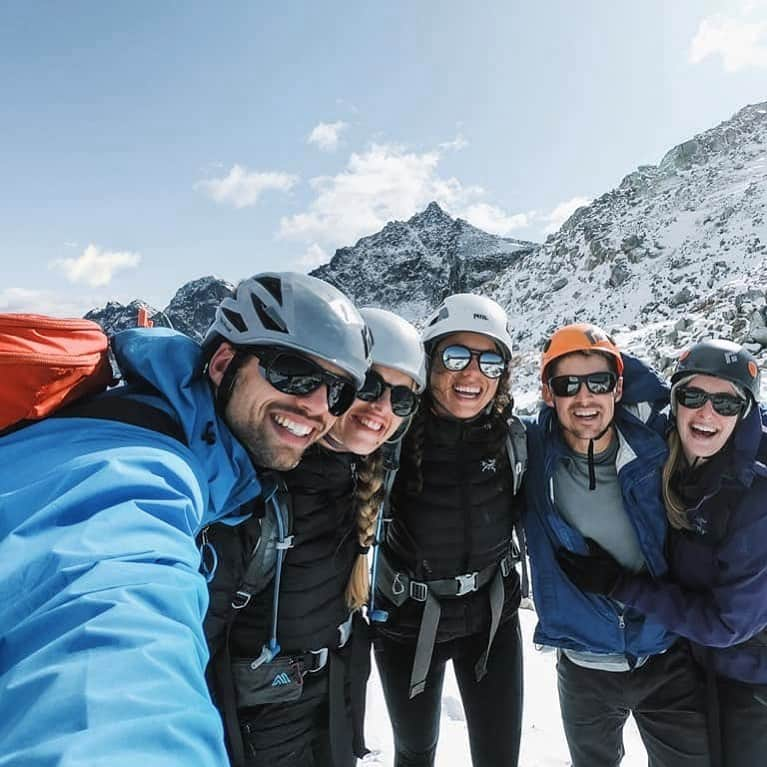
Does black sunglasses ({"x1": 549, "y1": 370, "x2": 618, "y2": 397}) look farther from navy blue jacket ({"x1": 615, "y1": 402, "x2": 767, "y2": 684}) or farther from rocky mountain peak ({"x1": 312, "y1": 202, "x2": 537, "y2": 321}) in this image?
rocky mountain peak ({"x1": 312, "y1": 202, "x2": 537, "y2": 321})

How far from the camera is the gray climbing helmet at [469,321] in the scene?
3150 mm

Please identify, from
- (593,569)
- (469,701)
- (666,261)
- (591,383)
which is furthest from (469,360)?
(666,261)

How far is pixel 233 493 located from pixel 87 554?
82cm

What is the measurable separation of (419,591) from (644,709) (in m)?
1.47

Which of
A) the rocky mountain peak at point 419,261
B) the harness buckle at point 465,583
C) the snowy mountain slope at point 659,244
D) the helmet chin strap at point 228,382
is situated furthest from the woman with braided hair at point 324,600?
the rocky mountain peak at point 419,261

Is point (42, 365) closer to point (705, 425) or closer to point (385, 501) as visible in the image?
point (385, 501)

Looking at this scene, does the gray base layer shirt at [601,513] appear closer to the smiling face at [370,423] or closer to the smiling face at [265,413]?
the smiling face at [370,423]

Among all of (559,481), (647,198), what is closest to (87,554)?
(559,481)

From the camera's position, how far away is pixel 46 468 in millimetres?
1188

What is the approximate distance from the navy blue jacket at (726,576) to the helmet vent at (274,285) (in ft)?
7.95

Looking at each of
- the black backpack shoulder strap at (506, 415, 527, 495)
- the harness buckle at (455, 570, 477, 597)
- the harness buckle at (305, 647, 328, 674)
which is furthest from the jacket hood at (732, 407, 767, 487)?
the harness buckle at (305, 647, 328, 674)

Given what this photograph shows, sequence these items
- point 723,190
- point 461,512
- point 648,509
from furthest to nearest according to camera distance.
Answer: point 723,190
point 461,512
point 648,509

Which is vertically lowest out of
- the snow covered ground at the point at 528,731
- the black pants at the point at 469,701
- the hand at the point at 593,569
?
the snow covered ground at the point at 528,731

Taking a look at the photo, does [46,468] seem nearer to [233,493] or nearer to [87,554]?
[87,554]
